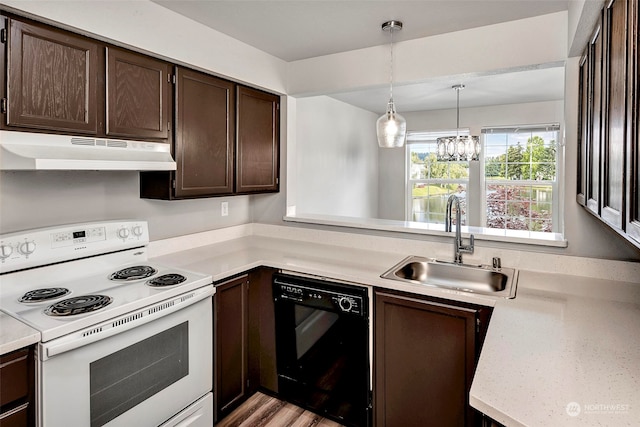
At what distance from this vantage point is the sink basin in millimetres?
2059

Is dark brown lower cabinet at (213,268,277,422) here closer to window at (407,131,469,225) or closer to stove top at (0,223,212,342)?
stove top at (0,223,212,342)

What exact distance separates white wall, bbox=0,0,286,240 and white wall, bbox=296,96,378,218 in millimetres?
897

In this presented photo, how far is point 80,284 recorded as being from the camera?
1.78 metres

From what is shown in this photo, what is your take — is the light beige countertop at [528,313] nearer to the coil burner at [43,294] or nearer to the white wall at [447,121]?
the coil burner at [43,294]

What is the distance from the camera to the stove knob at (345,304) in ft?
6.48

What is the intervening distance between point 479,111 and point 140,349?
15.8ft

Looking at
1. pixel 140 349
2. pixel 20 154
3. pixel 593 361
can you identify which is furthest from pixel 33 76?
pixel 593 361

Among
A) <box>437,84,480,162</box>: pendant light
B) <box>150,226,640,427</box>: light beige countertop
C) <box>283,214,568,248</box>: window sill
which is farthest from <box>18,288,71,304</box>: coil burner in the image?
<box>437,84,480,162</box>: pendant light

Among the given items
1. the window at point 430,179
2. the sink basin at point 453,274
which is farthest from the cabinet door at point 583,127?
the window at point 430,179

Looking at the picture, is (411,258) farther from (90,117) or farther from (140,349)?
(90,117)

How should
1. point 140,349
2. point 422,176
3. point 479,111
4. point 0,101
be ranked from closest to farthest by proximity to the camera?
1. point 0,101
2. point 140,349
3. point 479,111
4. point 422,176

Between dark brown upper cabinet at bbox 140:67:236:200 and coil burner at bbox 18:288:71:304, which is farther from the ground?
dark brown upper cabinet at bbox 140:67:236:200

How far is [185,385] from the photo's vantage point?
5.84 feet

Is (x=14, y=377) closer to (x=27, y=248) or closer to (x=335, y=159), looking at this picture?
(x=27, y=248)
